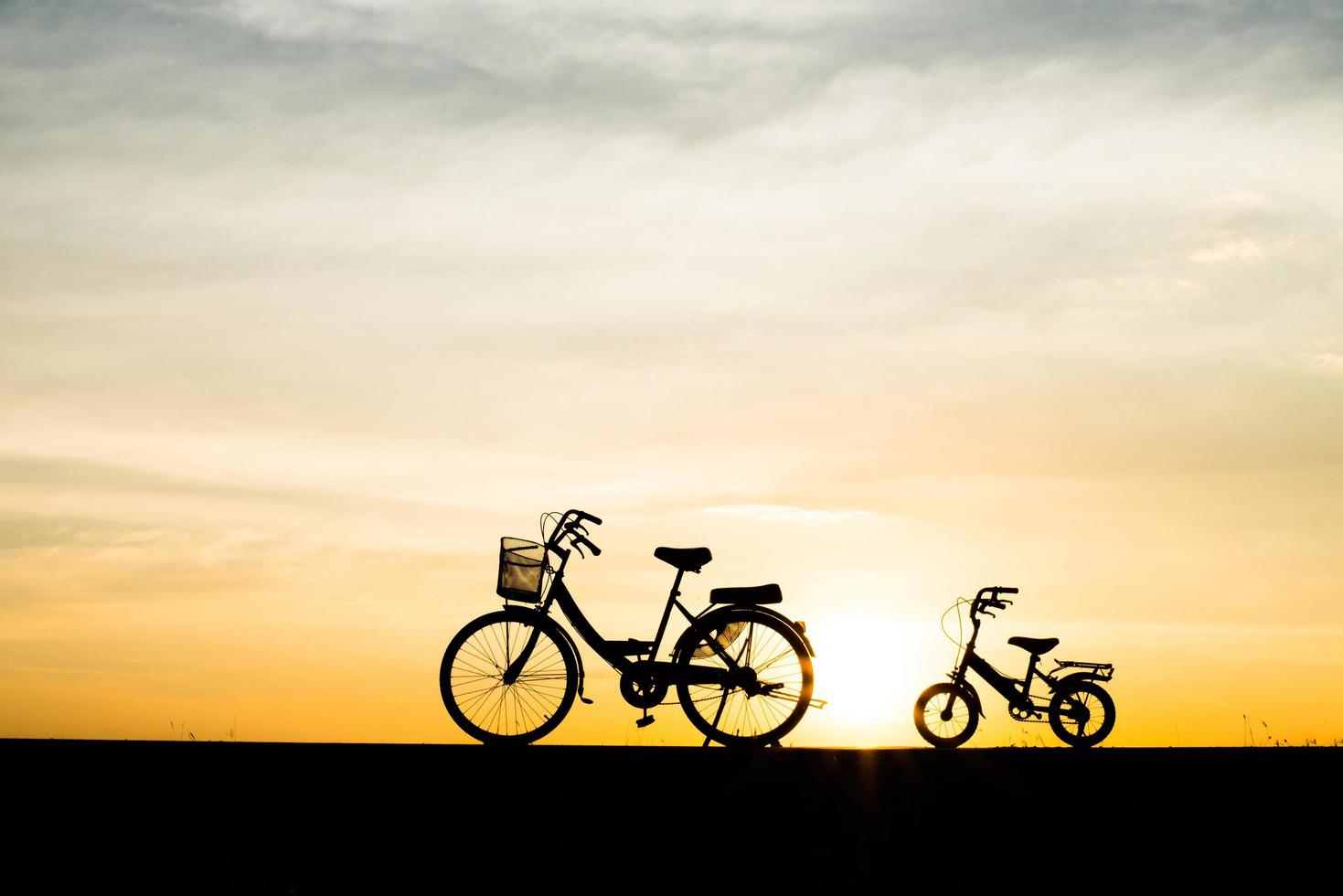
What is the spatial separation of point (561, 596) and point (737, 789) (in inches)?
132

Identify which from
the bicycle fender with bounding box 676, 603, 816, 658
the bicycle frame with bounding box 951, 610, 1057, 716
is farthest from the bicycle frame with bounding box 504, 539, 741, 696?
the bicycle frame with bounding box 951, 610, 1057, 716

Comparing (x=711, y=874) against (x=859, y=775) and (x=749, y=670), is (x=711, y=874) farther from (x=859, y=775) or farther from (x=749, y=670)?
(x=749, y=670)

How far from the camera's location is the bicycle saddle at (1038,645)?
1423cm

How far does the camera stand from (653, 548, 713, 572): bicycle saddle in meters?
8.59

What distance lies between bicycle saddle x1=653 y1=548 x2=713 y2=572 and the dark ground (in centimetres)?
248

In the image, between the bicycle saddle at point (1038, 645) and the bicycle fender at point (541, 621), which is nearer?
the bicycle fender at point (541, 621)

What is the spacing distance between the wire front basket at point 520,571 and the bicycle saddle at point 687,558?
967mm

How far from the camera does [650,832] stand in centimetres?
565

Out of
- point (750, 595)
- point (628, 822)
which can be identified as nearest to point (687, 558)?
point (750, 595)

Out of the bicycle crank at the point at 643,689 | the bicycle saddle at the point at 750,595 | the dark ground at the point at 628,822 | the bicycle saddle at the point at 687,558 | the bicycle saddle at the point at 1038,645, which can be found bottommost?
the dark ground at the point at 628,822

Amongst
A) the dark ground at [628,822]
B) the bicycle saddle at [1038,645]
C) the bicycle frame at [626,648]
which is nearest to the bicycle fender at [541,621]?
the bicycle frame at [626,648]

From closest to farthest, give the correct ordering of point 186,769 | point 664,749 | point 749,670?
point 186,769 < point 664,749 < point 749,670

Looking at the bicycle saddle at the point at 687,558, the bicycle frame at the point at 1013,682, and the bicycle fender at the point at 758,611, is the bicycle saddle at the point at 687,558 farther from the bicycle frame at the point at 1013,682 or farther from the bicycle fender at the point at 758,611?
the bicycle frame at the point at 1013,682

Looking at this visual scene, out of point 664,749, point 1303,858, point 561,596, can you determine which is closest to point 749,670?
point 561,596
